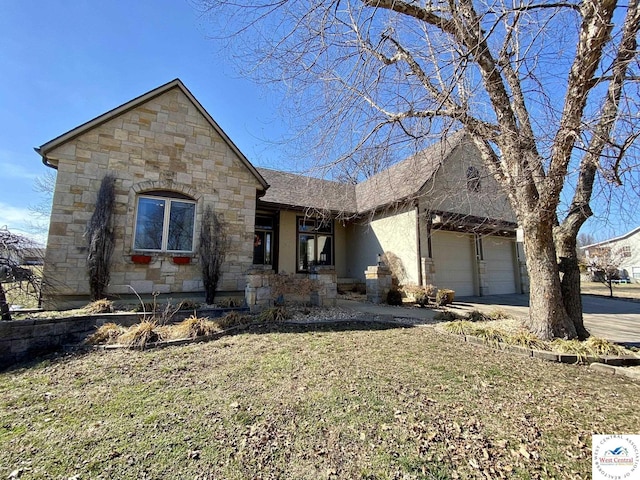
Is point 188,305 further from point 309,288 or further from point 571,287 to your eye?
point 571,287

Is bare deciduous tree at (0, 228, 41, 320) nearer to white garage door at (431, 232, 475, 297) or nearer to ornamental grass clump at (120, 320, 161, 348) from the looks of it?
ornamental grass clump at (120, 320, 161, 348)

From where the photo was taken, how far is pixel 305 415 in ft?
9.11

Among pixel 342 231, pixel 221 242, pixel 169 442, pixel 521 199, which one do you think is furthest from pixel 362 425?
pixel 342 231

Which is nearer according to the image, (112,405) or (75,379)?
(112,405)

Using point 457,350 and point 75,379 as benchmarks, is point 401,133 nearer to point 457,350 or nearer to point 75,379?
point 457,350

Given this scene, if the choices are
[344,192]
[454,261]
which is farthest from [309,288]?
[454,261]

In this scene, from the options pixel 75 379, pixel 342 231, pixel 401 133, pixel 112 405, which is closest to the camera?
pixel 112 405

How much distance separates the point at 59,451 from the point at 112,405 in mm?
731

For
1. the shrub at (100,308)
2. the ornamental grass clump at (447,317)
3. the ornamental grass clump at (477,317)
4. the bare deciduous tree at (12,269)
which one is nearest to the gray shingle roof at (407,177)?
the ornamental grass clump at (447,317)

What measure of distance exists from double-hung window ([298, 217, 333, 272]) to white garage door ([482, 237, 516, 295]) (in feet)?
25.2

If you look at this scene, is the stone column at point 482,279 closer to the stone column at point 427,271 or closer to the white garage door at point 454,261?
the white garage door at point 454,261

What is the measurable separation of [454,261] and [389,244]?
3119 mm

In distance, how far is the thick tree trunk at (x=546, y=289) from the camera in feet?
17.1

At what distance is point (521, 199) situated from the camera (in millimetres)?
5496
